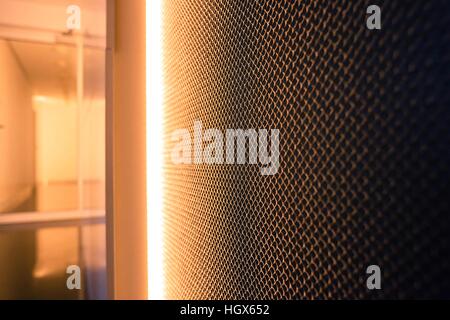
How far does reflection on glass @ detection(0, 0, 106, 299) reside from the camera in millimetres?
1369

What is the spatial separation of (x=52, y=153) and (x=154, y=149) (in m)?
0.41

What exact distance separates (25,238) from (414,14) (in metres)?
1.50

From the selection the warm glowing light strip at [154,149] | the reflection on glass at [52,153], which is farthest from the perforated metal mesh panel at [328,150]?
the reflection on glass at [52,153]

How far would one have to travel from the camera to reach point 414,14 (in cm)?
46

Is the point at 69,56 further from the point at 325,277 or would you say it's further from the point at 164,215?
the point at 325,277

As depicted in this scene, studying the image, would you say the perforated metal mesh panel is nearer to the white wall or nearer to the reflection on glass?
the reflection on glass

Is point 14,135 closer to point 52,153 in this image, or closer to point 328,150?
point 52,153

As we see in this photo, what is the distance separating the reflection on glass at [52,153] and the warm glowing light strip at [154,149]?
17 cm

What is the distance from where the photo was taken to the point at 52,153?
4.66 ft

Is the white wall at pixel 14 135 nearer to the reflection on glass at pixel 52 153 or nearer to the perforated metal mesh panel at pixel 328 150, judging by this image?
the reflection on glass at pixel 52 153

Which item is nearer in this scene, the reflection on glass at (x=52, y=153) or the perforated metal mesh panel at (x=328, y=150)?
the perforated metal mesh panel at (x=328, y=150)

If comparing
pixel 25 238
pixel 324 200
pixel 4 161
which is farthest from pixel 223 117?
pixel 25 238

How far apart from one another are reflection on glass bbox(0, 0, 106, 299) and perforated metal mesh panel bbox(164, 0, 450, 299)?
55 cm

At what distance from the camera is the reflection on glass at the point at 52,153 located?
137 cm
